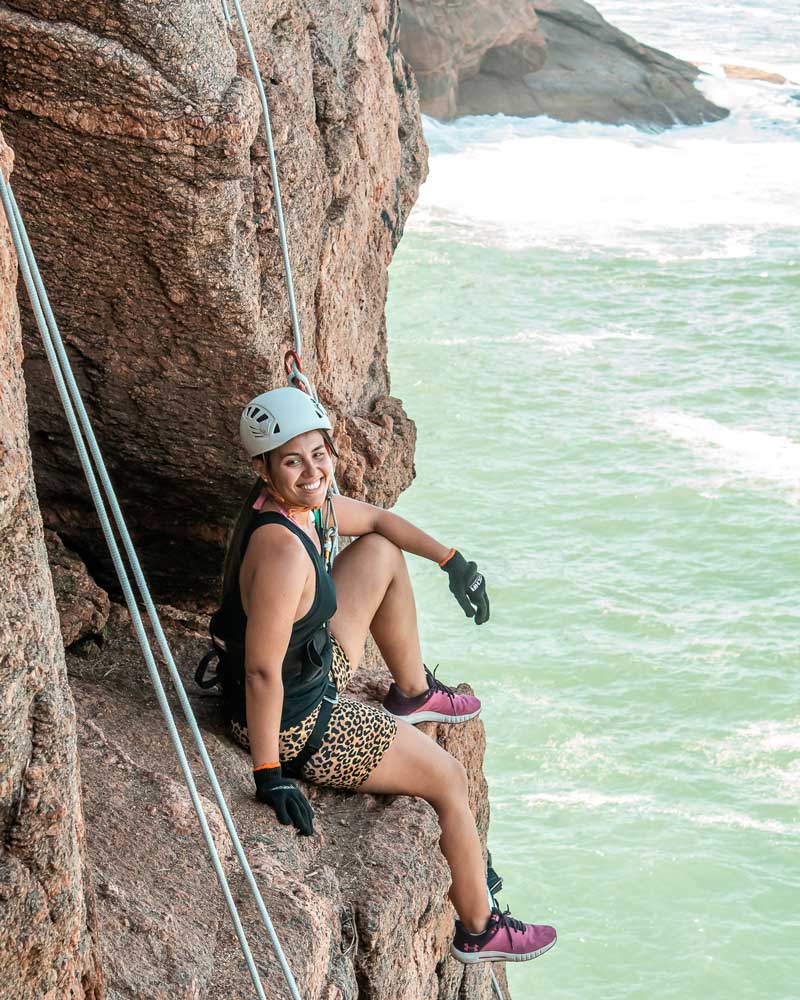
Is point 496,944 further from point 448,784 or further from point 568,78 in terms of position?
point 568,78

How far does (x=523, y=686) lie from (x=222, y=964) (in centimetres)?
841

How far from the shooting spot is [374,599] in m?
4.56

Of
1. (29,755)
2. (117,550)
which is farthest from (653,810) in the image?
(29,755)

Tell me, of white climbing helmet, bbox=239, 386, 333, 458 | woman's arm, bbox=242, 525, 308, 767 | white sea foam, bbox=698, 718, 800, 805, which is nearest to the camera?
woman's arm, bbox=242, 525, 308, 767

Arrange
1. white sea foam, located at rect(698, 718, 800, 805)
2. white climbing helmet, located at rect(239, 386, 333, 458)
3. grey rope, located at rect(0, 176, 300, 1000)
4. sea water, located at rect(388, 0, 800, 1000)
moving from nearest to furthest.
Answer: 1. grey rope, located at rect(0, 176, 300, 1000)
2. white climbing helmet, located at rect(239, 386, 333, 458)
3. sea water, located at rect(388, 0, 800, 1000)
4. white sea foam, located at rect(698, 718, 800, 805)

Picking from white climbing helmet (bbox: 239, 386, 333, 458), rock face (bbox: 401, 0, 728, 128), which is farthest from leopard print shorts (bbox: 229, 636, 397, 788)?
rock face (bbox: 401, 0, 728, 128)

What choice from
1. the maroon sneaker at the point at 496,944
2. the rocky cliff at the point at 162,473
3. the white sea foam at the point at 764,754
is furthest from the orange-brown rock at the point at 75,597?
the white sea foam at the point at 764,754

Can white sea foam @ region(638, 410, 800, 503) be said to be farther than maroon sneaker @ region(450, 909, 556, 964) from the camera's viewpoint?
Yes

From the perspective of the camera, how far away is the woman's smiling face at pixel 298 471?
12.7ft

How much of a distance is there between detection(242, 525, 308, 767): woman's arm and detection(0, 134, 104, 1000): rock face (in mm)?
1013

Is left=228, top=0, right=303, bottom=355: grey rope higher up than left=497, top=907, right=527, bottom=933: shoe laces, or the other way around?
left=228, top=0, right=303, bottom=355: grey rope

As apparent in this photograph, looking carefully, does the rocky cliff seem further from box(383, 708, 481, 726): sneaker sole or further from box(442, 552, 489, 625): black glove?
box(442, 552, 489, 625): black glove

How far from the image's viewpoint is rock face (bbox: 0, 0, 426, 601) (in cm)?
381

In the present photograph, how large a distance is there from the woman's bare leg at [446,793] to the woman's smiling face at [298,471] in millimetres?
882
